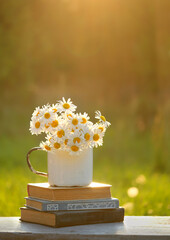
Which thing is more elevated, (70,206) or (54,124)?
(54,124)

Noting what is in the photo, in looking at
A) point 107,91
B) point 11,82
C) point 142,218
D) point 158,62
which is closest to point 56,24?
point 11,82

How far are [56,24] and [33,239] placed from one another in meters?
6.22

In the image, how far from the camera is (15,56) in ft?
28.9

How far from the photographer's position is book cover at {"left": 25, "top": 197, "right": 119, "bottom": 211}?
248 cm

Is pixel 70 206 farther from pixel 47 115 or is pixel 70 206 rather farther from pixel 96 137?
pixel 47 115

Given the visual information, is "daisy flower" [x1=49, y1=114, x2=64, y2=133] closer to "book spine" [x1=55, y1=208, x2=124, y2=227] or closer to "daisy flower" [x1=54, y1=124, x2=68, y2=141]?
"daisy flower" [x1=54, y1=124, x2=68, y2=141]

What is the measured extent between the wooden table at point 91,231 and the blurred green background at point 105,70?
2362mm

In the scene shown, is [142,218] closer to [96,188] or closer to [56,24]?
[96,188]

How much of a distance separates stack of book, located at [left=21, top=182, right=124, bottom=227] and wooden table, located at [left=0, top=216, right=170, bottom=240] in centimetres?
4

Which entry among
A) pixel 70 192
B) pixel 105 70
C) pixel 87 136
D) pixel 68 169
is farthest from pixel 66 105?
pixel 105 70

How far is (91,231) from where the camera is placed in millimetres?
2395

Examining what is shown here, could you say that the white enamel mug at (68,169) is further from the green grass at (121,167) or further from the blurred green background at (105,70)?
the blurred green background at (105,70)

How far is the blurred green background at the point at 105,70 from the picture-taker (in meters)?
6.78

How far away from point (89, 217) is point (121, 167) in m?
5.70
